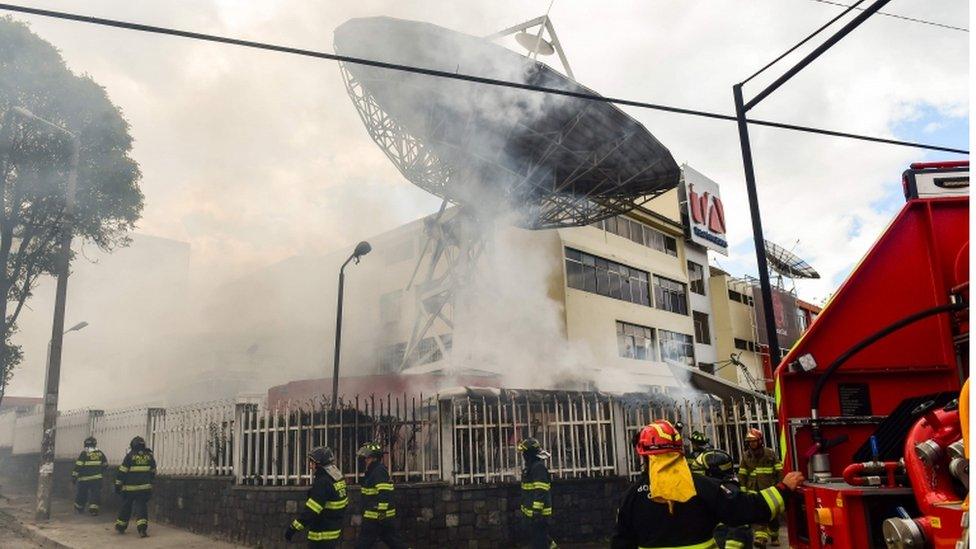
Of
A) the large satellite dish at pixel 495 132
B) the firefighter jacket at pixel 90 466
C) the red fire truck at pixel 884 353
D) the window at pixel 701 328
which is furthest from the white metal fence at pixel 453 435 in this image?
the window at pixel 701 328

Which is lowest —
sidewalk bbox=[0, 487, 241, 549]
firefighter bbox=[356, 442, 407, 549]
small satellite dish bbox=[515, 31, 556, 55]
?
sidewalk bbox=[0, 487, 241, 549]

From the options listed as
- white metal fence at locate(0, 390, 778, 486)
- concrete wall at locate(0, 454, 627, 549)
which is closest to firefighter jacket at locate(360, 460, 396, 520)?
concrete wall at locate(0, 454, 627, 549)

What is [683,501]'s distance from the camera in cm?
349

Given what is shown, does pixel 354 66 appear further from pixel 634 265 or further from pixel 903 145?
pixel 634 265

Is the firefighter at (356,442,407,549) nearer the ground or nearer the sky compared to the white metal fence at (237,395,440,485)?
nearer the ground

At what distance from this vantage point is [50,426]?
13.0 metres

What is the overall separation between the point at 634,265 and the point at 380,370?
11.7m

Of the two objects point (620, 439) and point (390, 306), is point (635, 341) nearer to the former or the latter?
point (390, 306)

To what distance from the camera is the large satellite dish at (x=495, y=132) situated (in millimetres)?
14258

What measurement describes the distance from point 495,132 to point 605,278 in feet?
37.0

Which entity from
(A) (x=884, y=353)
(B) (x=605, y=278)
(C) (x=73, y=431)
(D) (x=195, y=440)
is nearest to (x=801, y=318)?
(B) (x=605, y=278)

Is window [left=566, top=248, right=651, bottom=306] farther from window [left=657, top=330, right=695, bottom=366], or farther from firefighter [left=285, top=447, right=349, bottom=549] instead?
firefighter [left=285, top=447, right=349, bottom=549]

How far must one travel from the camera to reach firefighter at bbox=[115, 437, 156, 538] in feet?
34.7

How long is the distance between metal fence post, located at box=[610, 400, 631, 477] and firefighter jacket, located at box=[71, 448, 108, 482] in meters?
10.8
